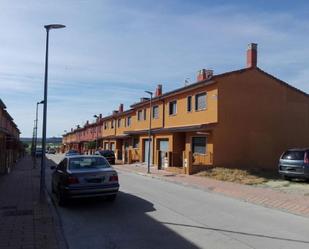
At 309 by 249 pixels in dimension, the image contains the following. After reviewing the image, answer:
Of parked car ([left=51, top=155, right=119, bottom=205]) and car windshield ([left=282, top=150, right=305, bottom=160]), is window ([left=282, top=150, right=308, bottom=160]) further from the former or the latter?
parked car ([left=51, top=155, right=119, bottom=205])

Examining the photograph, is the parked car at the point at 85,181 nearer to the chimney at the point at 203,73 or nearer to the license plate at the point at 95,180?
the license plate at the point at 95,180

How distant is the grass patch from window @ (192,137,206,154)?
8.65ft

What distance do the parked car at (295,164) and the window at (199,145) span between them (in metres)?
8.82

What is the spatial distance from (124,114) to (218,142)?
28857 mm

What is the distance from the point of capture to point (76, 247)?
8.28 m

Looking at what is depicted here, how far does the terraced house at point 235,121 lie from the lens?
2814 centimetres

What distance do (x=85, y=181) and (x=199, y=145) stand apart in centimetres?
1744

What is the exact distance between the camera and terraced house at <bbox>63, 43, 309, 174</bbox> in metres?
28.1

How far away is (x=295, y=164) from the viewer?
20016 mm

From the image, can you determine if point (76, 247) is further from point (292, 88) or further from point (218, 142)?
point (292, 88)

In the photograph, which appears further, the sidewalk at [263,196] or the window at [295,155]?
the window at [295,155]

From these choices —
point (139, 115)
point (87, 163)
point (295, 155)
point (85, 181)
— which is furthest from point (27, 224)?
point (139, 115)

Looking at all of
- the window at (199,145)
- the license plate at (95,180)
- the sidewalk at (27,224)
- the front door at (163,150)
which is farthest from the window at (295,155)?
the front door at (163,150)

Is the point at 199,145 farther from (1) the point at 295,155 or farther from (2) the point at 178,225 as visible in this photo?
(2) the point at 178,225
